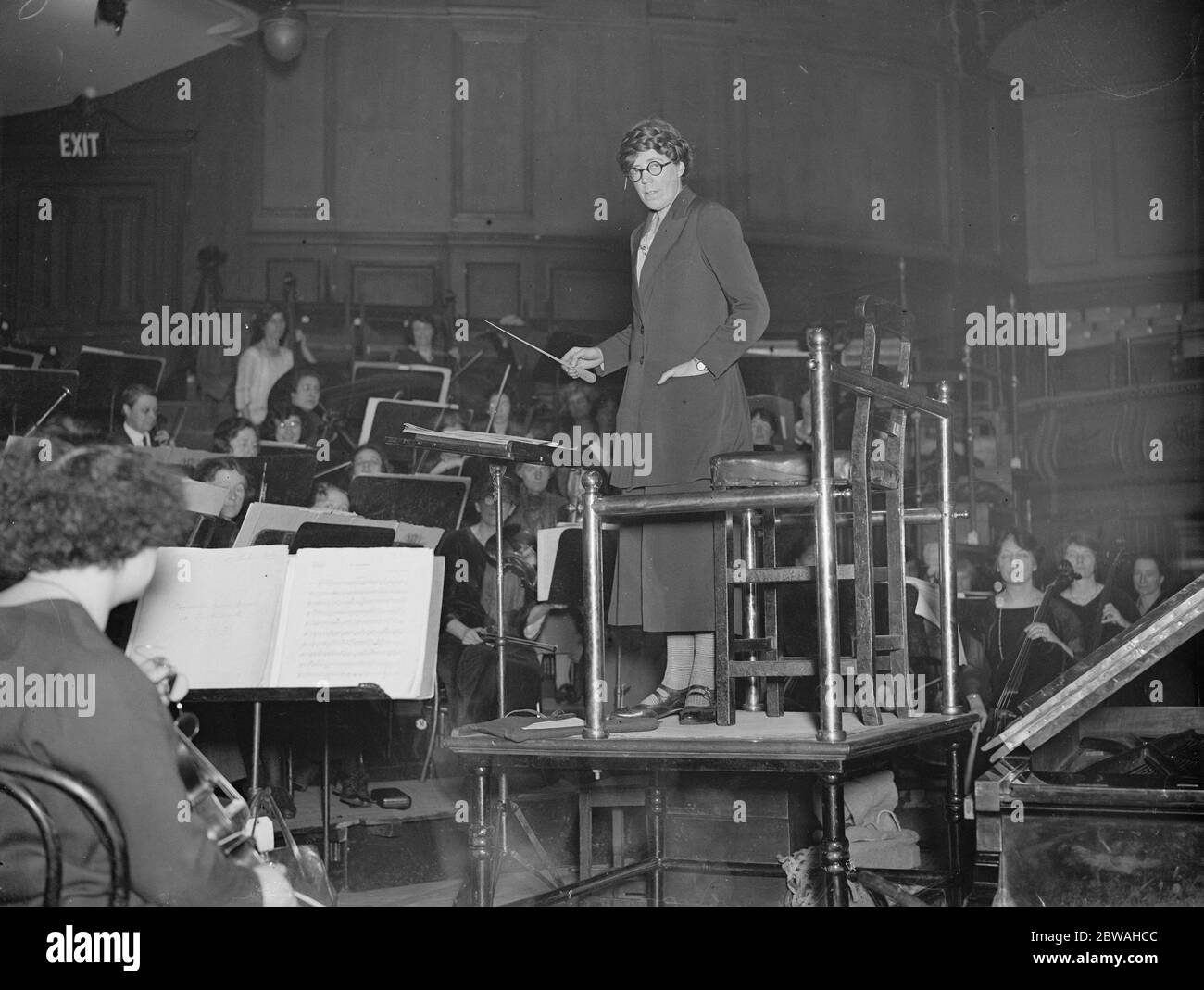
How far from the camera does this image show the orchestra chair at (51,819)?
1.48m

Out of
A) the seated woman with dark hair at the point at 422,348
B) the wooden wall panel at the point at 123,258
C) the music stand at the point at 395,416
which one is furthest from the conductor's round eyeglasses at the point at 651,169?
the wooden wall panel at the point at 123,258

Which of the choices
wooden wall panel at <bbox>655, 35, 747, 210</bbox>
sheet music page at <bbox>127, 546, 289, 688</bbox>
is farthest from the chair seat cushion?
wooden wall panel at <bbox>655, 35, 747, 210</bbox>

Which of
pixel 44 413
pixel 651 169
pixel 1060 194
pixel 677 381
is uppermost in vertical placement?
pixel 1060 194

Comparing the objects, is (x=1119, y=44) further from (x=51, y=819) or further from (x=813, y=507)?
(x=51, y=819)

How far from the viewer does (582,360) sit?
310 cm

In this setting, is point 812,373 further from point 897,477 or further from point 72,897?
point 72,897

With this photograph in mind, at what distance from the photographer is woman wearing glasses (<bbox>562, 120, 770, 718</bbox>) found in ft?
9.64

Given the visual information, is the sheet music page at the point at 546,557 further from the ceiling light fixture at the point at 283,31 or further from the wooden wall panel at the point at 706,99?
the ceiling light fixture at the point at 283,31

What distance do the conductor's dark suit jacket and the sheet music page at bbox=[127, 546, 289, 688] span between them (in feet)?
3.09

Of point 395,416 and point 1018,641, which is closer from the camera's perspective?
point 1018,641
